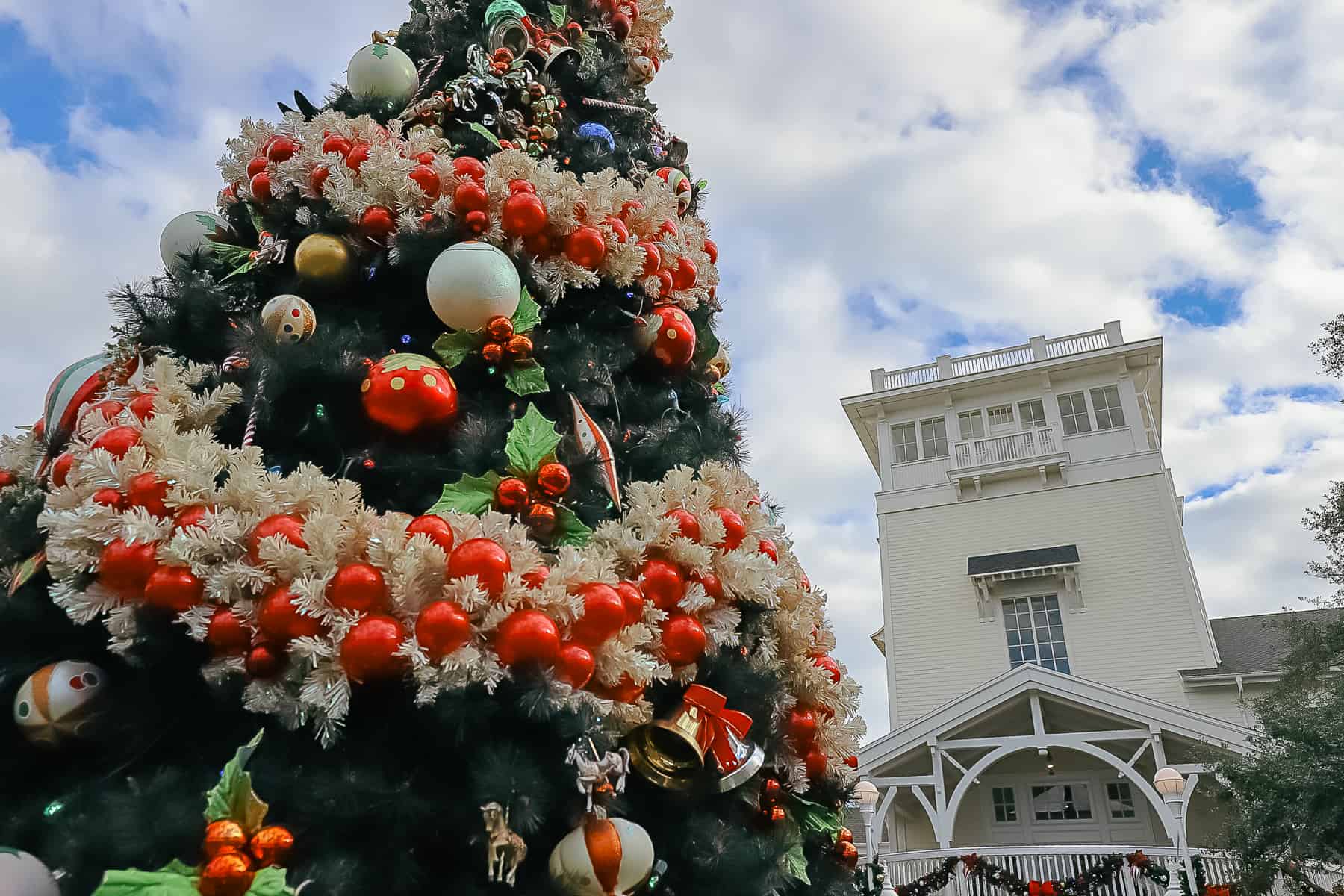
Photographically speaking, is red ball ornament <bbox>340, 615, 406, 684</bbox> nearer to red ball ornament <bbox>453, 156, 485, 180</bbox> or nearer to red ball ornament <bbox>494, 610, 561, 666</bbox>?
red ball ornament <bbox>494, 610, 561, 666</bbox>

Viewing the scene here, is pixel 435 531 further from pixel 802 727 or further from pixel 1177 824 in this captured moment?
pixel 1177 824

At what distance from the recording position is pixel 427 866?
4.58 feet

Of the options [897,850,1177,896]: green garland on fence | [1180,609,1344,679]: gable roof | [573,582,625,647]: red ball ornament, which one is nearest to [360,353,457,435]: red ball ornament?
[573,582,625,647]: red ball ornament

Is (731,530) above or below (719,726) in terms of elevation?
above

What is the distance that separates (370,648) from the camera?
1289 mm

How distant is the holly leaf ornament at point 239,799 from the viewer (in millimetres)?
1185

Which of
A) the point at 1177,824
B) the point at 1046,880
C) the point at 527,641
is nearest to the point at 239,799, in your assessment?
the point at 527,641

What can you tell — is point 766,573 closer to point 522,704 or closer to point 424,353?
point 522,704

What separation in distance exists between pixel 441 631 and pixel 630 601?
39cm

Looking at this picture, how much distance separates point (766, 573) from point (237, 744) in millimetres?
1183

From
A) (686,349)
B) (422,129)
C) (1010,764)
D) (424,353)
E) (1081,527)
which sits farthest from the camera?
(1081,527)

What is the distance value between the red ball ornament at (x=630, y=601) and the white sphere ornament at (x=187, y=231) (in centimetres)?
183

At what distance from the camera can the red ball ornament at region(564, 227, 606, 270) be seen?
2191 millimetres

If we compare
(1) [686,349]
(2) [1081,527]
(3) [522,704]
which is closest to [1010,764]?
(2) [1081,527]
